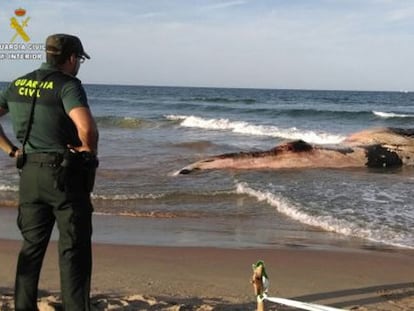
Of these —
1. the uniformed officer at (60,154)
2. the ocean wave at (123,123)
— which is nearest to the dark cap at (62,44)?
the uniformed officer at (60,154)

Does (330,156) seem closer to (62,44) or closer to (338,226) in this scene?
(338,226)

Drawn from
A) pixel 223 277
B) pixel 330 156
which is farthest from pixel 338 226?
pixel 330 156

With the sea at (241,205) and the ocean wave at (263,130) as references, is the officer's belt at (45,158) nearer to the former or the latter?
the sea at (241,205)

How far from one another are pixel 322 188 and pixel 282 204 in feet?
5.25

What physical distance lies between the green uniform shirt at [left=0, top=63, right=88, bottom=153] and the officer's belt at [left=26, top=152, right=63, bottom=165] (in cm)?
2

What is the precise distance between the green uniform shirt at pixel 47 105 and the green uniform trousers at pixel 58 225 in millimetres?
126

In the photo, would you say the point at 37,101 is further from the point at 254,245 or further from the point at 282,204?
the point at 282,204

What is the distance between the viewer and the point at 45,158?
10.9 ft

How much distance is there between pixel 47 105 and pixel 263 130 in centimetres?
2408

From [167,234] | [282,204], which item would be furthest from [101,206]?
[282,204]

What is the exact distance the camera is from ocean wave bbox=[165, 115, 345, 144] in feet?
75.8

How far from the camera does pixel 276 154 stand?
41.1 ft

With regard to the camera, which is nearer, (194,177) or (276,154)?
(194,177)

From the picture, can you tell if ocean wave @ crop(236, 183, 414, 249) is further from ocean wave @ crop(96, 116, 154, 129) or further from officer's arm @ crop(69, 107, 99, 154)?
ocean wave @ crop(96, 116, 154, 129)
